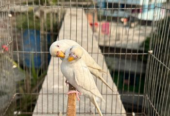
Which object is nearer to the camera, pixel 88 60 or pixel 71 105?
pixel 71 105

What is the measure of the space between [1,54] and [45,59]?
2669 mm

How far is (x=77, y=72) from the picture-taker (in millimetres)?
1392

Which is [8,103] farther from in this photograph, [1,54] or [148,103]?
[148,103]

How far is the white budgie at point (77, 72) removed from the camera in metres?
1.25

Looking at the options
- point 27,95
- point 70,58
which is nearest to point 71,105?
point 70,58

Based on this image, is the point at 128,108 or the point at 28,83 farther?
the point at 128,108

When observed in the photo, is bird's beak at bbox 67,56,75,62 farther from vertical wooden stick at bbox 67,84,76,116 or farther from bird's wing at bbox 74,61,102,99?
vertical wooden stick at bbox 67,84,76,116

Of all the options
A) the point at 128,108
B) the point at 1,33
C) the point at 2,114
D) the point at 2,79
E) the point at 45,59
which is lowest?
the point at 128,108

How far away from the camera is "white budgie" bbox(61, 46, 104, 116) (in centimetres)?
125

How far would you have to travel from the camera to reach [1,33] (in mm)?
1897

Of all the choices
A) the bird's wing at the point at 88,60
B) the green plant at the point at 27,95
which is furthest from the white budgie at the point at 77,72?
the green plant at the point at 27,95

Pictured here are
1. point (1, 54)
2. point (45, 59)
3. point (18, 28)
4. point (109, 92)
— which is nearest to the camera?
point (1, 54)

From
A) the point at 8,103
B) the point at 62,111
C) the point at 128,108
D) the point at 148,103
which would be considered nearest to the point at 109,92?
the point at 148,103

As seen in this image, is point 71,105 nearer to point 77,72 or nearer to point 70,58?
point 77,72
